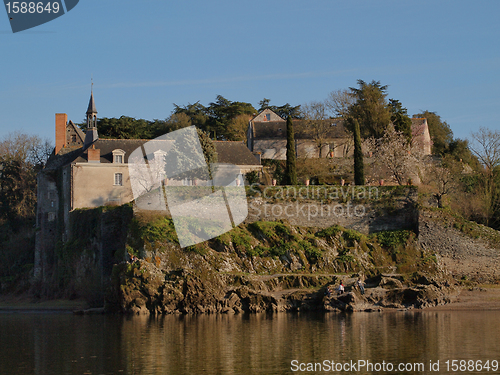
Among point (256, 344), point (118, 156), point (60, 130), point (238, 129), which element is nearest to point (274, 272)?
point (256, 344)

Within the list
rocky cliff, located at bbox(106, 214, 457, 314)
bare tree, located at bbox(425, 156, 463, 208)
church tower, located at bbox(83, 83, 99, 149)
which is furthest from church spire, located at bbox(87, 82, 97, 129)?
bare tree, located at bbox(425, 156, 463, 208)

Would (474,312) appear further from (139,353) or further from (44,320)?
(44,320)

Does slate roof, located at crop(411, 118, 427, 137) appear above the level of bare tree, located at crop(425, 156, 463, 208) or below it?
above

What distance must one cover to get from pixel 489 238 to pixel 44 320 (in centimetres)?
2870

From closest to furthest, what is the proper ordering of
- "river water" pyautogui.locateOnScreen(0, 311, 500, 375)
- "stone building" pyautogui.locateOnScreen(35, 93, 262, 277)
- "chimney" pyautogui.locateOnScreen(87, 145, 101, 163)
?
1. "river water" pyautogui.locateOnScreen(0, 311, 500, 375)
2. "stone building" pyautogui.locateOnScreen(35, 93, 262, 277)
3. "chimney" pyautogui.locateOnScreen(87, 145, 101, 163)

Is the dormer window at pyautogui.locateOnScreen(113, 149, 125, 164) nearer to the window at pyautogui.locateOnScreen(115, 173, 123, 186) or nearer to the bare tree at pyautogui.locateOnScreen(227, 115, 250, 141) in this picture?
the window at pyautogui.locateOnScreen(115, 173, 123, 186)

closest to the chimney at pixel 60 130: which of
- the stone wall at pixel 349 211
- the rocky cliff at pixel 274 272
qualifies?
the rocky cliff at pixel 274 272

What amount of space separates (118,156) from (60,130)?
10.1m

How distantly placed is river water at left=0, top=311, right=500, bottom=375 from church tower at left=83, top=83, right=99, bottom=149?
19463mm

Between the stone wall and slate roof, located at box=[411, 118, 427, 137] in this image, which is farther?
slate roof, located at box=[411, 118, 427, 137]

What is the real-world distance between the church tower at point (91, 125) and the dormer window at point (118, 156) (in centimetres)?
418

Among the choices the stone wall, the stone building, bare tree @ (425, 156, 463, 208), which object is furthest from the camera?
bare tree @ (425, 156, 463, 208)

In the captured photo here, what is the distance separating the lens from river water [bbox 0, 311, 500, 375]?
21406mm

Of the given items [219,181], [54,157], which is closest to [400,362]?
[219,181]
